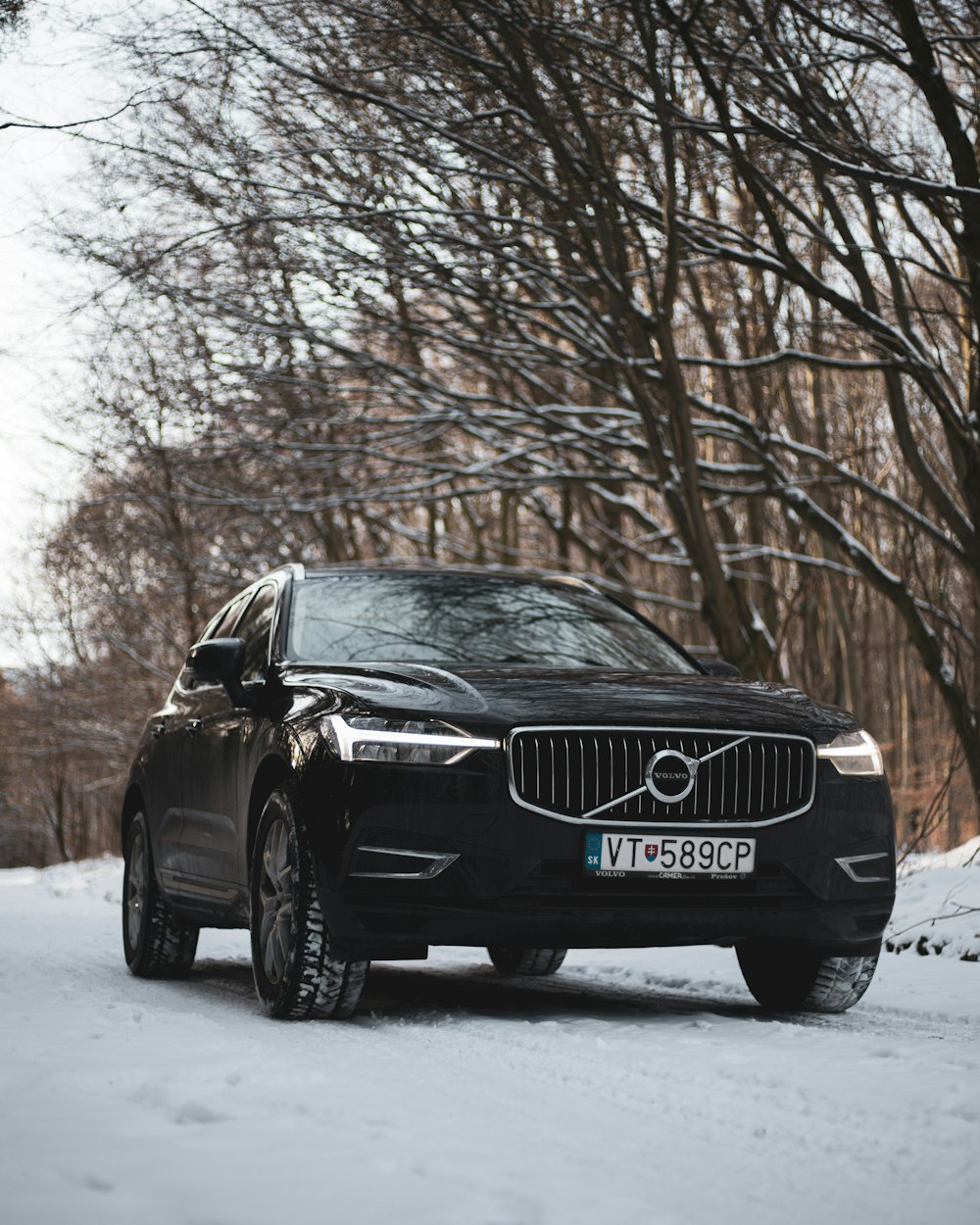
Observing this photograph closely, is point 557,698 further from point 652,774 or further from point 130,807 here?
point 130,807

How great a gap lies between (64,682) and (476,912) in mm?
26041

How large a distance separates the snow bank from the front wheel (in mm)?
1996

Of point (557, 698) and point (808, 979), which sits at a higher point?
point (557, 698)

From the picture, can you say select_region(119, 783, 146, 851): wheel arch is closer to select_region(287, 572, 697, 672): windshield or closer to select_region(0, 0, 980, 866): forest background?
select_region(287, 572, 697, 672): windshield

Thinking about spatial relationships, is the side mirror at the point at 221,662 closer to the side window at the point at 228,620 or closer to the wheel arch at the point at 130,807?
the side window at the point at 228,620

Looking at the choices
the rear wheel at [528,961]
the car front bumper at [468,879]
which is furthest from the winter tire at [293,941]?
the rear wheel at [528,961]

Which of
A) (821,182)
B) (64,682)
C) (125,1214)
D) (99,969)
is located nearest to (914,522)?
(821,182)

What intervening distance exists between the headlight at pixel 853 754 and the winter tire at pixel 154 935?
308 centimetres

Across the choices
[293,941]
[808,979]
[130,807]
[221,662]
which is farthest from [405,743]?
[130,807]

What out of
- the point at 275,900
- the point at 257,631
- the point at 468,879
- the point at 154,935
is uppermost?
the point at 257,631

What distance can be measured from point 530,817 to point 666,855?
46 centimetres

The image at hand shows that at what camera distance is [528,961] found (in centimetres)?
772

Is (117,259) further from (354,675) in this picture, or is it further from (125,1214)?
(125,1214)

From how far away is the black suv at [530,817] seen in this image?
4984 mm
